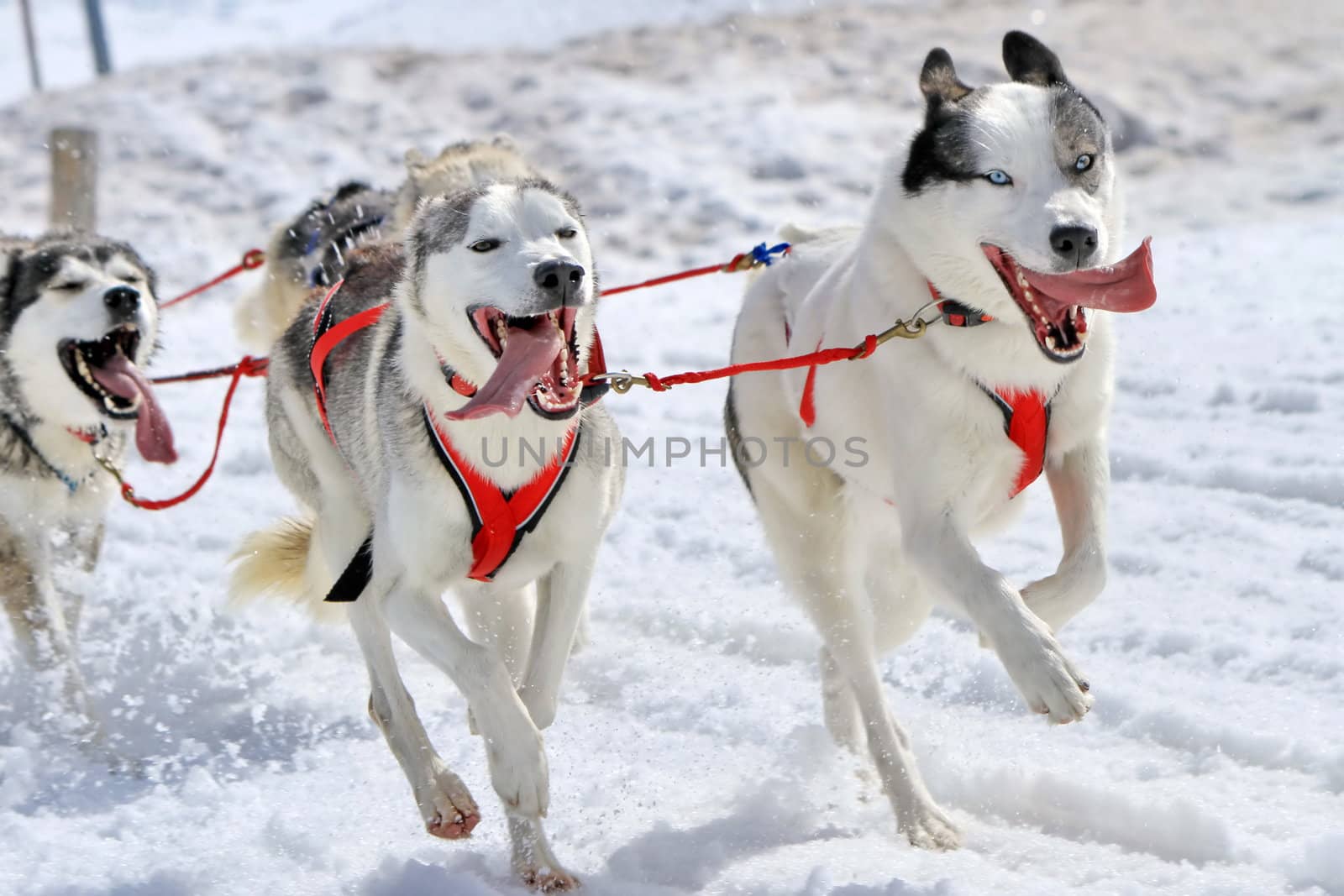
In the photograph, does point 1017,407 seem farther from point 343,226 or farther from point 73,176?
point 73,176

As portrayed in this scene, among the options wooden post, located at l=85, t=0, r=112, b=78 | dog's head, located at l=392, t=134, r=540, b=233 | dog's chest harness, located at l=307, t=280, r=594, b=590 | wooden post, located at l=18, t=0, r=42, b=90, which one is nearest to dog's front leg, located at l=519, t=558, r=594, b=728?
dog's chest harness, located at l=307, t=280, r=594, b=590

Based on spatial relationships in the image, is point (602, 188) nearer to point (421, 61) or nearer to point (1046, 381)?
point (421, 61)

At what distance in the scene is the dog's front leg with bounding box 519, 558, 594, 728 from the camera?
9.85ft

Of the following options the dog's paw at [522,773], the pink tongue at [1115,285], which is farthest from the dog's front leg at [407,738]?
the pink tongue at [1115,285]

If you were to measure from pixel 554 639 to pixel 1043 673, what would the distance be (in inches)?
41.9

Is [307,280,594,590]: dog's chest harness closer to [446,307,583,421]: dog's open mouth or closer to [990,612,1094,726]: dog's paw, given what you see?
[446,307,583,421]: dog's open mouth

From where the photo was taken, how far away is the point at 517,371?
2680 mm

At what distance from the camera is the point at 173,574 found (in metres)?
4.98

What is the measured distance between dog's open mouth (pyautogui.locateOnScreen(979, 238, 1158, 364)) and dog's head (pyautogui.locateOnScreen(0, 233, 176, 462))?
266 centimetres

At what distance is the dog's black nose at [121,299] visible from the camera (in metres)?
4.21

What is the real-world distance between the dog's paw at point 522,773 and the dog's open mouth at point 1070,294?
51.8 inches

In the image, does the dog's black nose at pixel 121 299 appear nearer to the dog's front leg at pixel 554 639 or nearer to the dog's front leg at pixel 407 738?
the dog's front leg at pixel 407 738

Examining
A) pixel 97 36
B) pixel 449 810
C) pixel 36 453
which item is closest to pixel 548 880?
pixel 449 810

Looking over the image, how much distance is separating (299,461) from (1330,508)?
332cm
